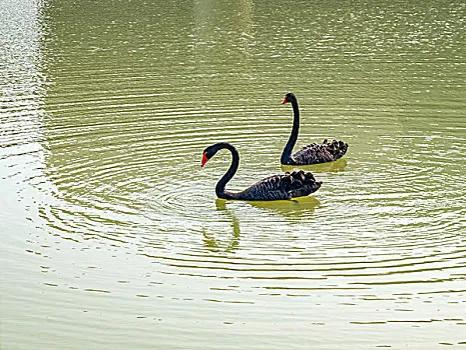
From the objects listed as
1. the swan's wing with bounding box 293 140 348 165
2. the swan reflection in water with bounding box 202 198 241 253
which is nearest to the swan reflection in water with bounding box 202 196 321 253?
the swan reflection in water with bounding box 202 198 241 253

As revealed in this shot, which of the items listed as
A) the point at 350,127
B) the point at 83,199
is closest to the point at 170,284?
the point at 83,199

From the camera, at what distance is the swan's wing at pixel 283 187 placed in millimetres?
9609

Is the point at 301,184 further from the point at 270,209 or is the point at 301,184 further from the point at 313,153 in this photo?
the point at 313,153

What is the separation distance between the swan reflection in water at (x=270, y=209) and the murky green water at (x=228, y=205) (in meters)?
0.03

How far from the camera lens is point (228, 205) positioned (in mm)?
9641

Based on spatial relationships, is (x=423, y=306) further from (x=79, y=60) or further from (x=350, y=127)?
(x=79, y=60)

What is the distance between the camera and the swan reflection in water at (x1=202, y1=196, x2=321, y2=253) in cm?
862

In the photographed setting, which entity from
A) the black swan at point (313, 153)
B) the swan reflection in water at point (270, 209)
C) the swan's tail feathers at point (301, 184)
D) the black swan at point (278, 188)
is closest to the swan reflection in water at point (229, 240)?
the swan reflection in water at point (270, 209)

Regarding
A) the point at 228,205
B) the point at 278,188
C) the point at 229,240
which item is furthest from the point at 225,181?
the point at 229,240

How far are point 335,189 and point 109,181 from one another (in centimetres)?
207

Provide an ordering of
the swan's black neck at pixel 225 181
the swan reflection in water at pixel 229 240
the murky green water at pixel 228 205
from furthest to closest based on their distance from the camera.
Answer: the swan's black neck at pixel 225 181
the swan reflection in water at pixel 229 240
the murky green water at pixel 228 205

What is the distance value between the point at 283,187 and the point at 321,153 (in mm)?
1462

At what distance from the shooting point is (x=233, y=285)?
754cm

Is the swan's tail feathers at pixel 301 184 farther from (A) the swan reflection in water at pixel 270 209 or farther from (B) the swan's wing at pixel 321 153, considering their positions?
(B) the swan's wing at pixel 321 153
